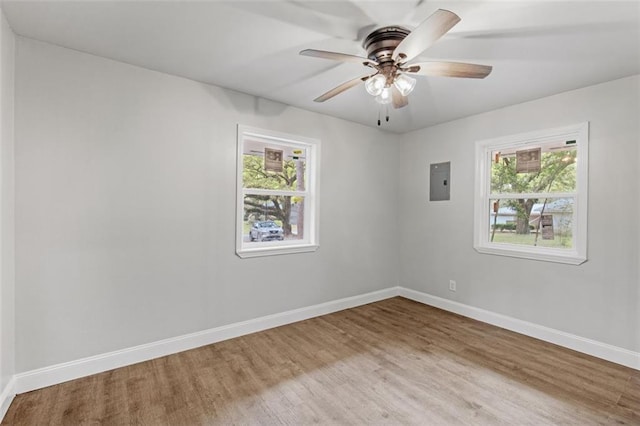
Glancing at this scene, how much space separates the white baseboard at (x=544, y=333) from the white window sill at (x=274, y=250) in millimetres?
1833

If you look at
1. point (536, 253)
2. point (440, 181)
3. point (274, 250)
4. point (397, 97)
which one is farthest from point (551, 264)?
point (274, 250)

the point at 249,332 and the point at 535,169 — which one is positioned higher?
the point at 535,169

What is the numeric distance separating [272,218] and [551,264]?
9.68ft

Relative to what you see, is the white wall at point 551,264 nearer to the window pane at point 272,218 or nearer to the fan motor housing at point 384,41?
the window pane at point 272,218

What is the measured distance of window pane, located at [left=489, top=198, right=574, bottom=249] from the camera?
9.95 ft

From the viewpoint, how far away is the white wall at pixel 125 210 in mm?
2129

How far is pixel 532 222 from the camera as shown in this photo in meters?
3.27

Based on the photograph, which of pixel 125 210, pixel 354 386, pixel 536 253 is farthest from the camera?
pixel 536 253

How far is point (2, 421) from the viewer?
1809 millimetres

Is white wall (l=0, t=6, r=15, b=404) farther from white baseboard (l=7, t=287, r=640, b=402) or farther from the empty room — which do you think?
white baseboard (l=7, t=287, r=640, b=402)

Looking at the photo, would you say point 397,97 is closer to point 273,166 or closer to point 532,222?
point 273,166

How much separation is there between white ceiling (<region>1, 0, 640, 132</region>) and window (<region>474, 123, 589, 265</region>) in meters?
0.62

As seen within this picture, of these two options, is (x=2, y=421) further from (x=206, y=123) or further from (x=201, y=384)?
(x=206, y=123)

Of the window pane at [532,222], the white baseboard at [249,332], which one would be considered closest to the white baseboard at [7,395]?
the white baseboard at [249,332]
